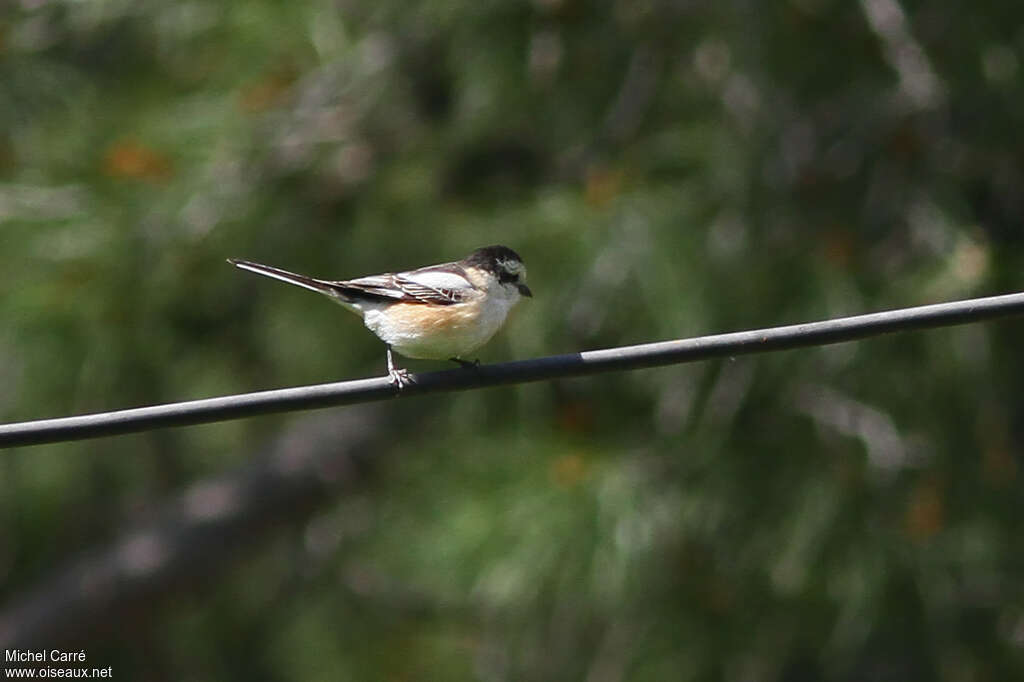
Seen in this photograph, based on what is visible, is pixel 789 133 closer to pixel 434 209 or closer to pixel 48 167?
pixel 434 209

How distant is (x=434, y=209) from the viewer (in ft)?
18.7

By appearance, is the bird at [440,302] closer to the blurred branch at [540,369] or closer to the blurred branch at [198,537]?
the blurred branch at [540,369]

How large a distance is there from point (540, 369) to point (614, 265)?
227 centimetres

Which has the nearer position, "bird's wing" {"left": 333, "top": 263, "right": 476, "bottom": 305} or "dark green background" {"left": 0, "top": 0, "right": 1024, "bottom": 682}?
"bird's wing" {"left": 333, "top": 263, "right": 476, "bottom": 305}

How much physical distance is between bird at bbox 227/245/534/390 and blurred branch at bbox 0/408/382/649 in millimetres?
2941

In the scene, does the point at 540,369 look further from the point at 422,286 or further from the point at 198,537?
the point at 198,537

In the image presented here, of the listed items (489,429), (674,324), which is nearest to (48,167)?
(489,429)

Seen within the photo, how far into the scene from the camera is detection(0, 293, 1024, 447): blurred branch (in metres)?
2.47

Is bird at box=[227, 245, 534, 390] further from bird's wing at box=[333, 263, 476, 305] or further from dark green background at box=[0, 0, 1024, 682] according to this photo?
dark green background at box=[0, 0, 1024, 682]

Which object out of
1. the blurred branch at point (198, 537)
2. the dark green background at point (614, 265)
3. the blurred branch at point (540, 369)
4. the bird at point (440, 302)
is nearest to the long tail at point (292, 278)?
the bird at point (440, 302)

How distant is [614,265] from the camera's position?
15.9ft

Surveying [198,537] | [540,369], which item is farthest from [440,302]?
[198,537]

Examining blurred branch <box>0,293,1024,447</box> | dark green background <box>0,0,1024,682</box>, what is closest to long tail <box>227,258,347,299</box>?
blurred branch <box>0,293,1024,447</box>

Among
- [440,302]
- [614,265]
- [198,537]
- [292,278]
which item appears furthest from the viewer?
[198,537]
